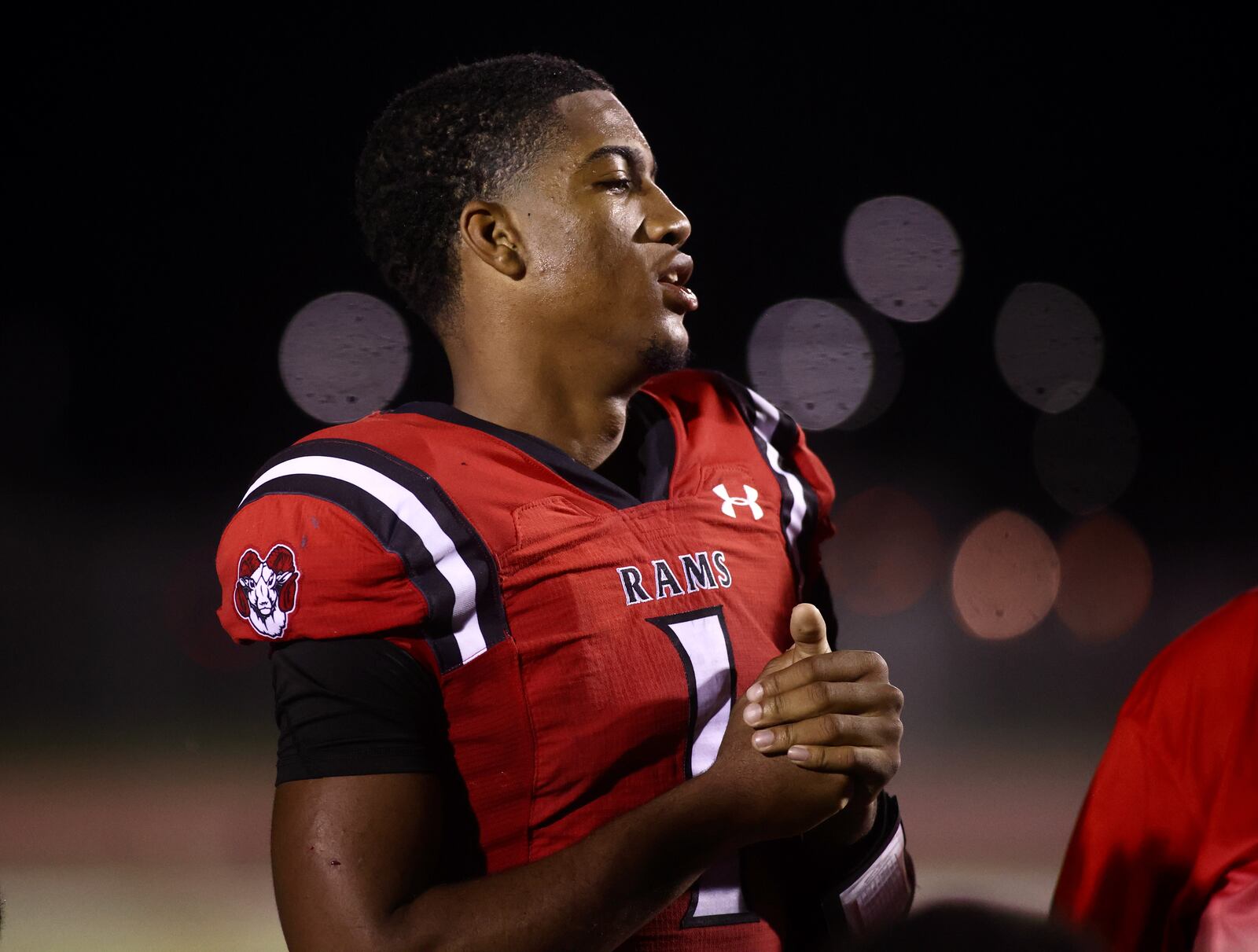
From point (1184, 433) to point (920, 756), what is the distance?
5.33 m

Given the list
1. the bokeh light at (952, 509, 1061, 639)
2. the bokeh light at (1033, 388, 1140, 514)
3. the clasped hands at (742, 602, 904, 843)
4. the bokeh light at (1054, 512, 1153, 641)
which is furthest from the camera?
the bokeh light at (1033, 388, 1140, 514)

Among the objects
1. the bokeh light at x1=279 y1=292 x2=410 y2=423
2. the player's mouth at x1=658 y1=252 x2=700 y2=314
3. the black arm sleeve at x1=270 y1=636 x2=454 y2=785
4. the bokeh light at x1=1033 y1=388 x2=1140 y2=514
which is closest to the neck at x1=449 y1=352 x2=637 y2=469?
the player's mouth at x1=658 y1=252 x2=700 y2=314

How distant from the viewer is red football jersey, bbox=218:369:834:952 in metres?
1.10

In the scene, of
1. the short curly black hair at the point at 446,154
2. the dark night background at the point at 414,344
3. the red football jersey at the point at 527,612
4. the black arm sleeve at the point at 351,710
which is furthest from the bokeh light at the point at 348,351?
the black arm sleeve at the point at 351,710

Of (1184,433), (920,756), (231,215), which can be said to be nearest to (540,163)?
(231,215)

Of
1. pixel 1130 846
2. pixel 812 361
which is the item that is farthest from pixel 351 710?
pixel 812 361

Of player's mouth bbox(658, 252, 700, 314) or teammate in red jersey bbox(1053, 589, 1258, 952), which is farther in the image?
player's mouth bbox(658, 252, 700, 314)

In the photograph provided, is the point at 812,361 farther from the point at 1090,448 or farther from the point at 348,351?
the point at 348,351

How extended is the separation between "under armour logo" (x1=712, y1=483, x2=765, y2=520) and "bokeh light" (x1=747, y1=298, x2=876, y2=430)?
5.96 meters

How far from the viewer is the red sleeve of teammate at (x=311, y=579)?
107cm

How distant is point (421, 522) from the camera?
44.2 inches

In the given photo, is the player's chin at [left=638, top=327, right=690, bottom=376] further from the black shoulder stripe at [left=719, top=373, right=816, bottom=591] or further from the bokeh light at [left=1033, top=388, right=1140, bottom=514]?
the bokeh light at [left=1033, top=388, right=1140, bottom=514]

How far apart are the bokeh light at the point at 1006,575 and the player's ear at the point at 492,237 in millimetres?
9257

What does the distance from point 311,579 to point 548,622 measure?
23cm
